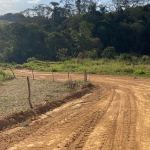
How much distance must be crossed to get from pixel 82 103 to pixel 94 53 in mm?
22636

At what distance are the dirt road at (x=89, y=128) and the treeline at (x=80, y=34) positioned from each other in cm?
2309

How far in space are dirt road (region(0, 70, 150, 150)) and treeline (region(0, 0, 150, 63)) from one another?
23091 millimetres

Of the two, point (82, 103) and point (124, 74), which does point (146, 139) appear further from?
point (124, 74)

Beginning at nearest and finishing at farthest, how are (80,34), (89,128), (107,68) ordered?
(89,128) → (107,68) → (80,34)

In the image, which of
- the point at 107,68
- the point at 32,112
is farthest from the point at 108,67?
the point at 32,112

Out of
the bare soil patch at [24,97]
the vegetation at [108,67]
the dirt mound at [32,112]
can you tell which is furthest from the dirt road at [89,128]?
the vegetation at [108,67]

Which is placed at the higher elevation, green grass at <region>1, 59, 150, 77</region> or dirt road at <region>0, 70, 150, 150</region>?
green grass at <region>1, 59, 150, 77</region>

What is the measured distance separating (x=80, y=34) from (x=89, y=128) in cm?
3382

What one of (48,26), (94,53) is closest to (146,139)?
(94,53)

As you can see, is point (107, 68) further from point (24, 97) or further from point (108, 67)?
point (24, 97)

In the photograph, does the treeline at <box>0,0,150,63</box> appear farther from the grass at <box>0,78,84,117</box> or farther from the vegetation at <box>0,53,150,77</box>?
the grass at <box>0,78,84,117</box>

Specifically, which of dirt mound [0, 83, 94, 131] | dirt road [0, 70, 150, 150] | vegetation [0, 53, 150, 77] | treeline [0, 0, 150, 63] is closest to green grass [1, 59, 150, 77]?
vegetation [0, 53, 150, 77]

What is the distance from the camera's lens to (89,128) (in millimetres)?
9078

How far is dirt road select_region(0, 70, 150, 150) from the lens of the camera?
7.65 metres
